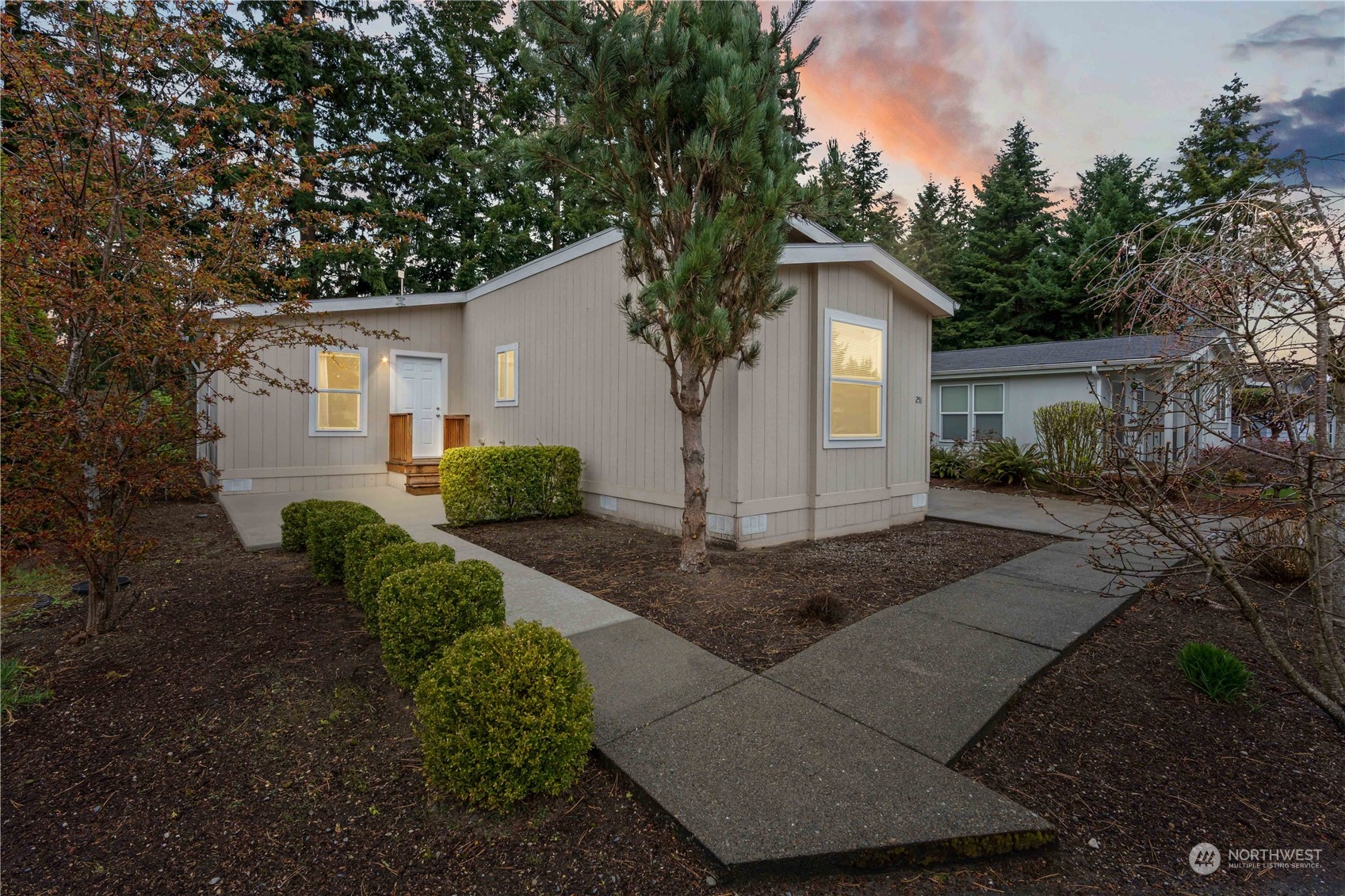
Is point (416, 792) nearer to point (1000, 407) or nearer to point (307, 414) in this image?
point (307, 414)

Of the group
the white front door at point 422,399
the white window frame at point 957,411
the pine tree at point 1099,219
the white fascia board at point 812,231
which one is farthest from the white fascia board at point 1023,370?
the pine tree at point 1099,219

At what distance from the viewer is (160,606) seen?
11.9 feet

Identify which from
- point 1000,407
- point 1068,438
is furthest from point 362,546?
point 1000,407

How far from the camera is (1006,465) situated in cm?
1016

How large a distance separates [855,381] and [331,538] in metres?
5.05

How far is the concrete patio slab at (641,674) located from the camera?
2322 mm

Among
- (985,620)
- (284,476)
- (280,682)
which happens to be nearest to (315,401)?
(284,476)

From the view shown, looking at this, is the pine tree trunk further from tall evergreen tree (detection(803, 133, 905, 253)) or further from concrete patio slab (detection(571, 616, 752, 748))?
tall evergreen tree (detection(803, 133, 905, 253))

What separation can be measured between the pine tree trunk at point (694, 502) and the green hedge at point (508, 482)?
2769 millimetres

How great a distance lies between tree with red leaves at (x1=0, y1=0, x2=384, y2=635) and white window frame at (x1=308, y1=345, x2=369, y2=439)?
220 inches

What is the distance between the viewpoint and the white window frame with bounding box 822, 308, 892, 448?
5.80 meters

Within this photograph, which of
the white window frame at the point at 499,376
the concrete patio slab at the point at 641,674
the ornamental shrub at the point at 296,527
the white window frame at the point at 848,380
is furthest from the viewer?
the white window frame at the point at 499,376

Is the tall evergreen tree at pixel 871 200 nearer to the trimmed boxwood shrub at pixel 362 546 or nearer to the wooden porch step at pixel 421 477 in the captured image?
the wooden porch step at pixel 421 477

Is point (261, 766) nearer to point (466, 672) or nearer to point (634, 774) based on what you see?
point (466, 672)
